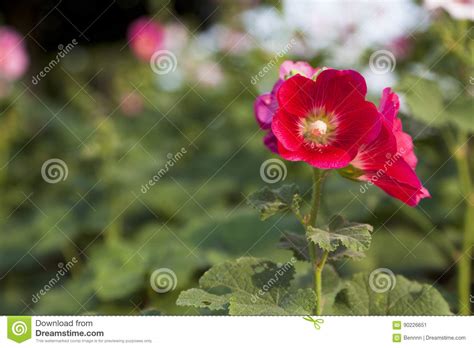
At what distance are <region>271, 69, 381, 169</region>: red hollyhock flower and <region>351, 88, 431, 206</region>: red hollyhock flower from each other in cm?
2

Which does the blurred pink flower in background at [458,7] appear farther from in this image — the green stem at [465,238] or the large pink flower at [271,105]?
the large pink flower at [271,105]

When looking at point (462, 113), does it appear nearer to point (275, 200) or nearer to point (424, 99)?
point (424, 99)

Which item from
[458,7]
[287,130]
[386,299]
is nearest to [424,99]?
[458,7]

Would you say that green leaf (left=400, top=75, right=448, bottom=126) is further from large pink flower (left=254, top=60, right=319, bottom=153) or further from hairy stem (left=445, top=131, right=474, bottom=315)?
large pink flower (left=254, top=60, right=319, bottom=153)

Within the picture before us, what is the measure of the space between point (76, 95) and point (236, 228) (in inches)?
86.1

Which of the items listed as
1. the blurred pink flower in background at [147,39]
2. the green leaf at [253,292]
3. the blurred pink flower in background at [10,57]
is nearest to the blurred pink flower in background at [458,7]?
the green leaf at [253,292]

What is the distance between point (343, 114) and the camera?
1.09 meters

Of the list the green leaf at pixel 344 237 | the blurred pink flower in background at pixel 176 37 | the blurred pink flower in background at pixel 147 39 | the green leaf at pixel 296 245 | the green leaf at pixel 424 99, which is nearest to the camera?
the green leaf at pixel 344 237

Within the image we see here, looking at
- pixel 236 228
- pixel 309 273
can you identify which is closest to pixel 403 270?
pixel 236 228

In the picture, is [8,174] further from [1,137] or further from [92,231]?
[92,231]

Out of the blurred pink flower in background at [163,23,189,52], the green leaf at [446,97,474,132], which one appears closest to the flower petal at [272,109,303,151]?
the green leaf at [446,97,474,132]

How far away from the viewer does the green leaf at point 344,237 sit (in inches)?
40.9
